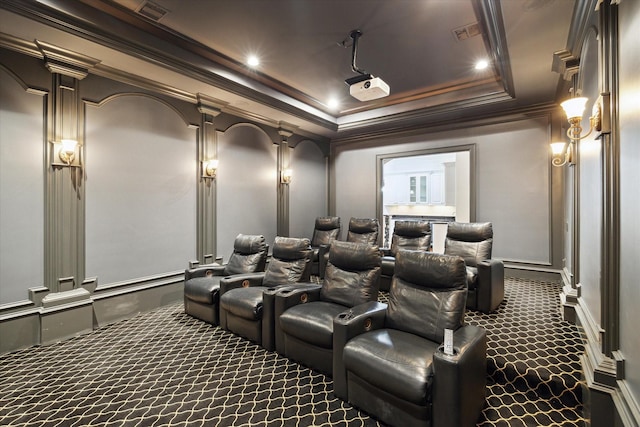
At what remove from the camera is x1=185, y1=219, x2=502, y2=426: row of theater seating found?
168cm

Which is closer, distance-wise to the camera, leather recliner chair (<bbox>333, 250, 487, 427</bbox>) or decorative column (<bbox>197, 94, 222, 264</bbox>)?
leather recliner chair (<bbox>333, 250, 487, 427</bbox>)

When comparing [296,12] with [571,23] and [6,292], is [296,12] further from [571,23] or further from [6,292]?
[6,292]

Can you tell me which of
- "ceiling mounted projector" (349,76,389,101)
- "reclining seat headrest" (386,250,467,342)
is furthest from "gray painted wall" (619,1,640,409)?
"ceiling mounted projector" (349,76,389,101)

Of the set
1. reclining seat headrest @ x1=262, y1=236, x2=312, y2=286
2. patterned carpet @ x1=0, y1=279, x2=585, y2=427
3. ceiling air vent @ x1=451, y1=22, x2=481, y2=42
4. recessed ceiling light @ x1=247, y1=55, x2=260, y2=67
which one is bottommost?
patterned carpet @ x1=0, y1=279, x2=585, y2=427

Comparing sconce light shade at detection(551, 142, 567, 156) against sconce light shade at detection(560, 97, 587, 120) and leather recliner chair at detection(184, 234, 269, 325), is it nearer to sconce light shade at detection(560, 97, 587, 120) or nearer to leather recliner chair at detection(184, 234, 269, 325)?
sconce light shade at detection(560, 97, 587, 120)

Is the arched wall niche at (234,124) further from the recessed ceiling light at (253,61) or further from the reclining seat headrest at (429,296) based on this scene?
the reclining seat headrest at (429,296)

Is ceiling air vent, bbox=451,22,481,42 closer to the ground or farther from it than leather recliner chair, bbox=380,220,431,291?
farther from it

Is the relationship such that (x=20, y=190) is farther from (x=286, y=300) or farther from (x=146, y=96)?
(x=286, y=300)

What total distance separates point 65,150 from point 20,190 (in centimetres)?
53

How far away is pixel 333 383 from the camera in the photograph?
2145 millimetres

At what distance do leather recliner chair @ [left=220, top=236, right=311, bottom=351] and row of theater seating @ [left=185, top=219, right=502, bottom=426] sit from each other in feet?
0.04

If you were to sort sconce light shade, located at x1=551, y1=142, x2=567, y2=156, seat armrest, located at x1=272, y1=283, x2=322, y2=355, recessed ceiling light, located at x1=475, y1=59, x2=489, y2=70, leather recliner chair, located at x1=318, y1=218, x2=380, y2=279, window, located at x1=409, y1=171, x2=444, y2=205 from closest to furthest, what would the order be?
1. seat armrest, located at x1=272, y1=283, x2=322, y2=355
2. recessed ceiling light, located at x1=475, y1=59, x2=489, y2=70
3. sconce light shade, located at x1=551, y1=142, x2=567, y2=156
4. leather recliner chair, located at x1=318, y1=218, x2=380, y2=279
5. window, located at x1=409, y1=171, x2=444, y2=205

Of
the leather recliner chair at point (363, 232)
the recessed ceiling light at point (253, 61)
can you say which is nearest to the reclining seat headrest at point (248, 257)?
the leather recliner chair at point (363, 232)

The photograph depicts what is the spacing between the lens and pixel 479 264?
3.46 metres
